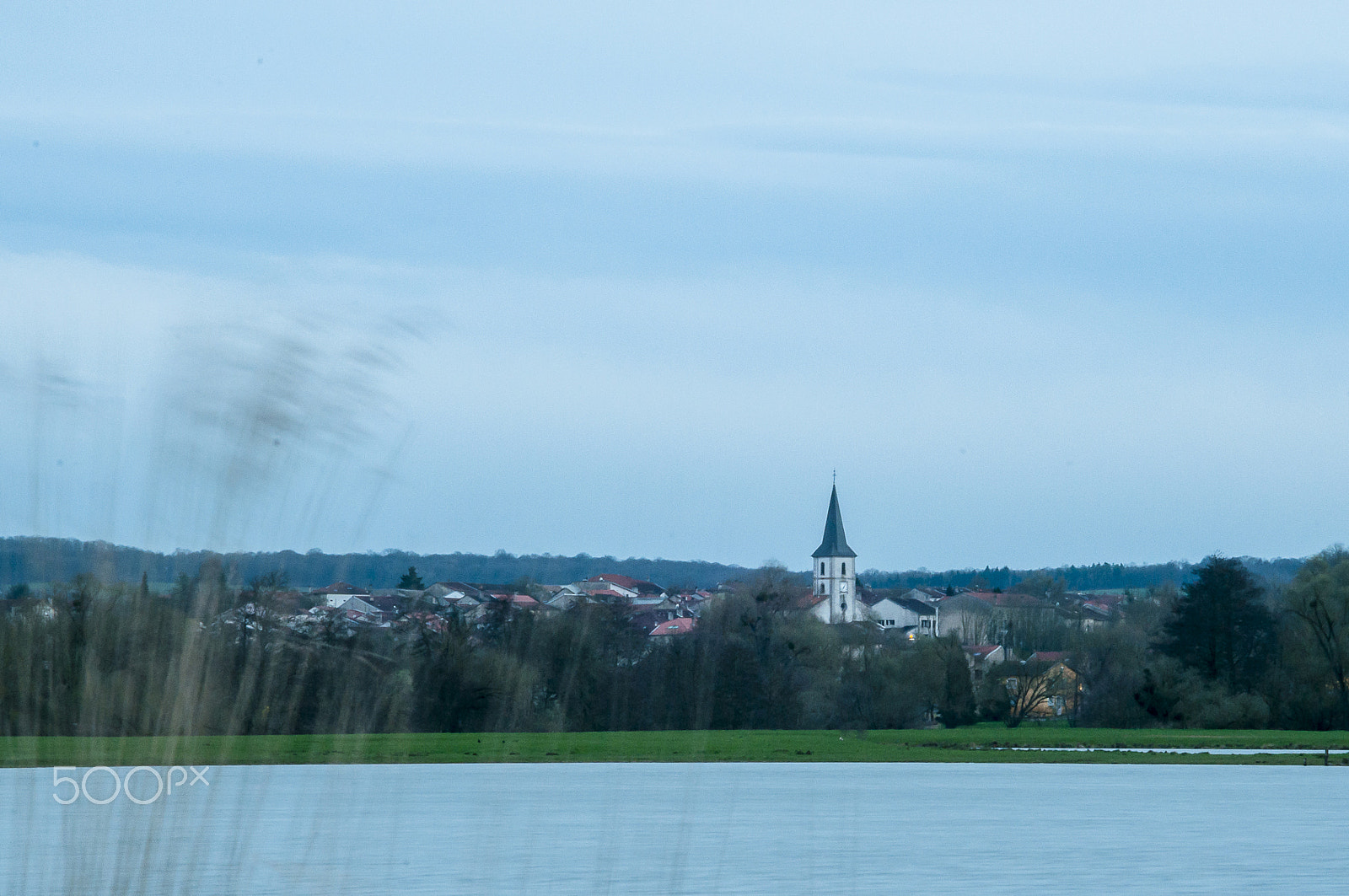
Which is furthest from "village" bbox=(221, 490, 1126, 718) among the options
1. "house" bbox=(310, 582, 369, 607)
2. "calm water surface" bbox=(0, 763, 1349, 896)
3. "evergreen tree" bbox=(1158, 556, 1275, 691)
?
"evergreen tree" bbox=(1158, 556, 1275, 691)

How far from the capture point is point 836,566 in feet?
595

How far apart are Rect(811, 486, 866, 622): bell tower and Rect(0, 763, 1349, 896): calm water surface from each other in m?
143

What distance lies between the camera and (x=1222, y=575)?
7181 cm

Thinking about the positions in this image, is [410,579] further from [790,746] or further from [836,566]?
[836,566]

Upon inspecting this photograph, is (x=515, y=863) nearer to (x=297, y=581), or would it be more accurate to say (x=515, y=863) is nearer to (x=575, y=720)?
(x=297, y=581)

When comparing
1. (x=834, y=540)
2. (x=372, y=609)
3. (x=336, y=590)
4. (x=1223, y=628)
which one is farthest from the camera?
(x=834, y=540)

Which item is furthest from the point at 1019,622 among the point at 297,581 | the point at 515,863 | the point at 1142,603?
the point at 297,581

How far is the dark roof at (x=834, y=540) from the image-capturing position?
593 ft

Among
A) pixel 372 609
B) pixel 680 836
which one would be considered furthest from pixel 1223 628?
pixel 680 836

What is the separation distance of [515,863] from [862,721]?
176ft

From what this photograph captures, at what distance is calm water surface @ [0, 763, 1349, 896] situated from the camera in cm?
945

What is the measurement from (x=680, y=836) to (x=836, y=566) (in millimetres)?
168418

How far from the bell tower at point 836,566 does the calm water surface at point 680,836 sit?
143 m

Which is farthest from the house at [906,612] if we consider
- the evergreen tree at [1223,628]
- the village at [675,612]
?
the evergreen tree at [1223,628]
